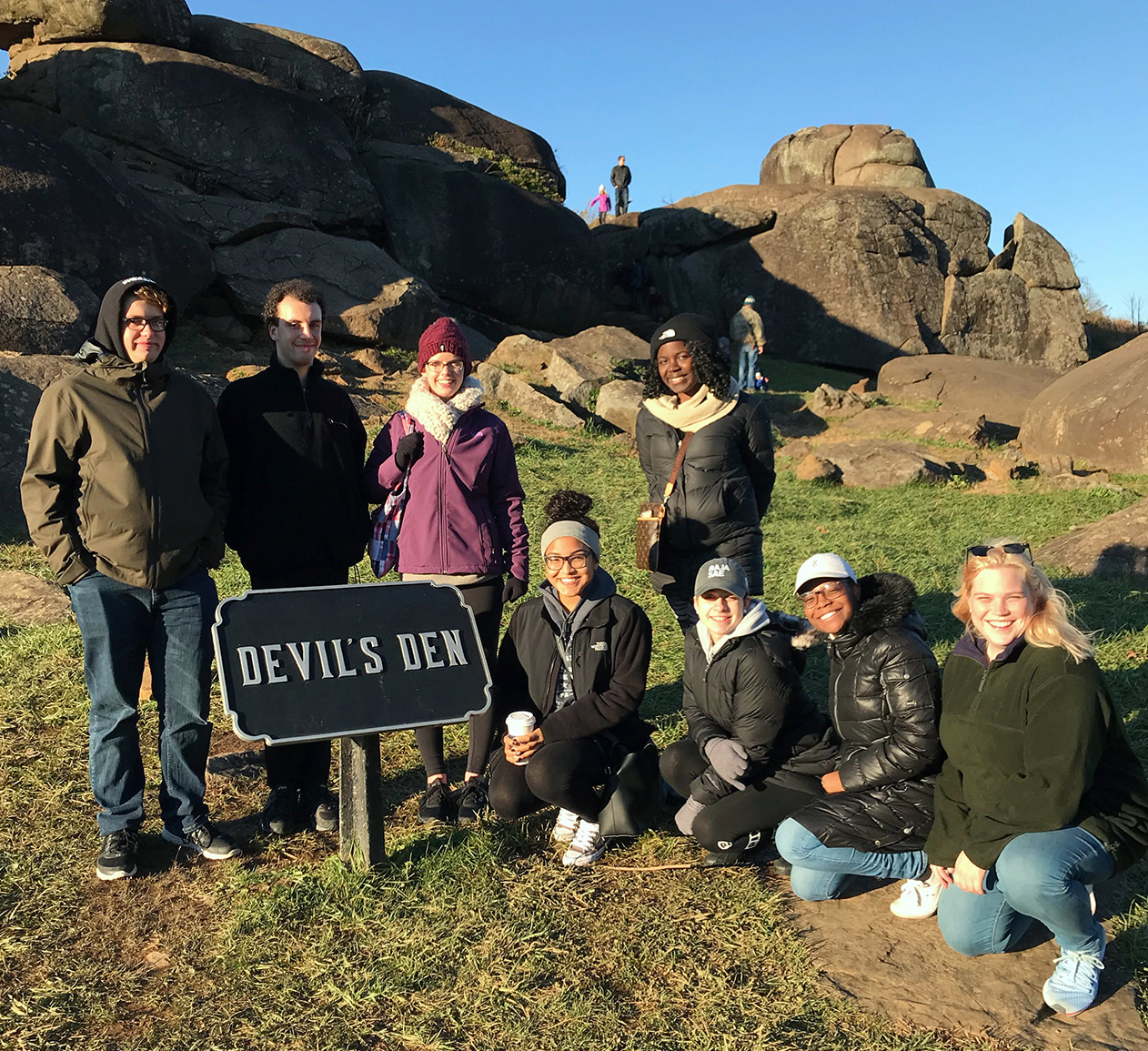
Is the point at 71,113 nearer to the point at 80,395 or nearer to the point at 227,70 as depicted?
the point at 227,70

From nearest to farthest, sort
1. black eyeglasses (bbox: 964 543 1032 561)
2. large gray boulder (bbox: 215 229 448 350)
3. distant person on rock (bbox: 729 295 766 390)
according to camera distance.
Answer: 1. black eyeglasses (bbox: 964 543 1032 561)
2. large gray boulder (bbox: 215 229 448 350)
3. distant person on rock (bbox: 729 295 766 390)

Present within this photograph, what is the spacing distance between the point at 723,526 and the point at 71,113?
14536 millimetres

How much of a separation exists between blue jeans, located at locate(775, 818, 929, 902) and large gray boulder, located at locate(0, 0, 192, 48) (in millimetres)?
16447

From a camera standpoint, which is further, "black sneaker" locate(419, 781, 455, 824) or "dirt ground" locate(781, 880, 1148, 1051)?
"black sneaker" locate(419, 781, 455, 824)

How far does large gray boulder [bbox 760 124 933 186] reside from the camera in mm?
24859

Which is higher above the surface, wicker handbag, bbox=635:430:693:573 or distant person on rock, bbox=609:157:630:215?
distant person on rock, bbox=609:157:630:215

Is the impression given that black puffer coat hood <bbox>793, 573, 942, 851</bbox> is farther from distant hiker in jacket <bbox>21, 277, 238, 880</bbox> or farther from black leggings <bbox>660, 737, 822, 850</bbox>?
distant hiker in jacket <bbox>21, 277, 238, 880</bbox>

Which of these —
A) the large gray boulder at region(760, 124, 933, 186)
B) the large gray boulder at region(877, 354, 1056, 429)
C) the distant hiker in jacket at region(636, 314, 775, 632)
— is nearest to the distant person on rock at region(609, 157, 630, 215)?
the large gray boulder at region(760, 124, 933, 186)

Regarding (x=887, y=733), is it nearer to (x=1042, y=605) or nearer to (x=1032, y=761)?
(x=1032, y=761)

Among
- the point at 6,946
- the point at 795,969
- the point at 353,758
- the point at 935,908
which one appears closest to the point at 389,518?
the point at 353,758

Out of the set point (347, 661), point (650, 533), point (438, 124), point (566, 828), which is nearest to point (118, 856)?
point (347, 661)

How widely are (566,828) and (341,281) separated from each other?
12184 millimetres

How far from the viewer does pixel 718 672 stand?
12.4 ft

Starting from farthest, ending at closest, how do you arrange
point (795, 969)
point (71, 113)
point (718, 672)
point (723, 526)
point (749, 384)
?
point (749, 384)
point (71, 113)
point (723, 526)
point (718, 672)
point (795, 969)
